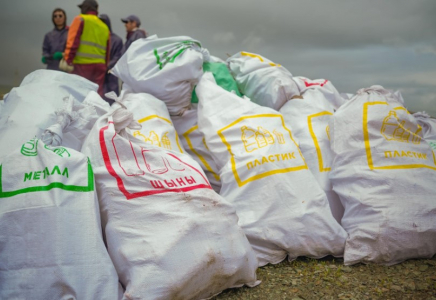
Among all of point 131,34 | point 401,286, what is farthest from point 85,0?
point 401,286

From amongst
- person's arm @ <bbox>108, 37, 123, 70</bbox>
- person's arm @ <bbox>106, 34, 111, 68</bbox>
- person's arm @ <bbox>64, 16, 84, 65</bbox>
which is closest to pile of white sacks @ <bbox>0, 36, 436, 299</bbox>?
person's arm @ <bbox>64, 16, 84, 65</bbox>

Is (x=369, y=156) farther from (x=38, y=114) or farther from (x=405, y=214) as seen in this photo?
(x=38, y=114)

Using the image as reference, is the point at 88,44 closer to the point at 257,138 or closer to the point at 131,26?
the point at 131,26

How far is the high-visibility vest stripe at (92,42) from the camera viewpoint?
416cm

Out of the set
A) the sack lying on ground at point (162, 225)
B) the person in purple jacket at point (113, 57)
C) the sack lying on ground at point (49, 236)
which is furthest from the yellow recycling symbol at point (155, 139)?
the person in purple jacket at point (113, 57)

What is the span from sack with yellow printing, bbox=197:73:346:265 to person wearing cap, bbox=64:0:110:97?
2.66 meters

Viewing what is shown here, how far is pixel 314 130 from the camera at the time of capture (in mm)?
2279

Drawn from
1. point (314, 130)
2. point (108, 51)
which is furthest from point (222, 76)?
point (108, 51)

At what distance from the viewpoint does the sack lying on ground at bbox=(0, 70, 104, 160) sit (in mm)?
1770

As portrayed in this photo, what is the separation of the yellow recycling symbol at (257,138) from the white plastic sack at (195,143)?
0.32m

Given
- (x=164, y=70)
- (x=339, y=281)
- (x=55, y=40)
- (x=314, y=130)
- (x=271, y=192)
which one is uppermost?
(x=164, y=70)

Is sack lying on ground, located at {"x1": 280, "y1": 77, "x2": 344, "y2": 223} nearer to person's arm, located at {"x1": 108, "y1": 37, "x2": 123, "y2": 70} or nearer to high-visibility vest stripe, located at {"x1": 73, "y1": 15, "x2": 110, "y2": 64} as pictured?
high-visibility vest stripe, located at {"x1": 73, "y1": 15, "x2": 110, "y2": 64}

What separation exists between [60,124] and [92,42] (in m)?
2.79

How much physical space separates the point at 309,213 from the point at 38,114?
Answer: 52.1 inches
